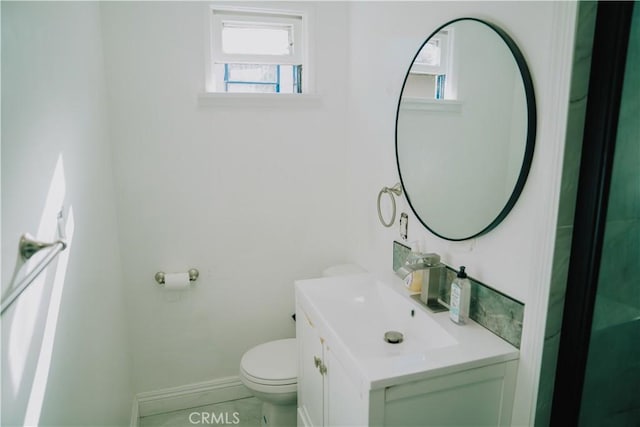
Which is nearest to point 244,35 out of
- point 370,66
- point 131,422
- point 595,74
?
point 370,66

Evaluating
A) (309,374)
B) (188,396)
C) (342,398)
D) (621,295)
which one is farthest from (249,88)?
(621,295)

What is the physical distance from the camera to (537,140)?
1.12 meters

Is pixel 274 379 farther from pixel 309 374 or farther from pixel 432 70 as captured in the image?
pixel 432 70

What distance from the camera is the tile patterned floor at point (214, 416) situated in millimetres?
2217

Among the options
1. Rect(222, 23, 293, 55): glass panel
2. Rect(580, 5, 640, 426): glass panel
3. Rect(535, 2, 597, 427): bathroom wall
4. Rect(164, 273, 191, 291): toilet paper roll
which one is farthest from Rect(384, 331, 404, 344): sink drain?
Rect(222, 23, 293, 55): glass panel

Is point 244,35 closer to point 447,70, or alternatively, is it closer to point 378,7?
point 378,7

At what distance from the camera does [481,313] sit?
1.36 m

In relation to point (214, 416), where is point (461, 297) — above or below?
above

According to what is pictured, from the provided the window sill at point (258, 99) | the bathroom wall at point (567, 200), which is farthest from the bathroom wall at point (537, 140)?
the window sill at point (258, 99)

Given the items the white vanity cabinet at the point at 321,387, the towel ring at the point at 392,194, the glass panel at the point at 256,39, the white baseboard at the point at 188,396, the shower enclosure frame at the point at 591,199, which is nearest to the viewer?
the shower enclosure frame at the point at 591,199

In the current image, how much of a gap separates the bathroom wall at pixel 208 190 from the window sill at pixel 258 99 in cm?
2

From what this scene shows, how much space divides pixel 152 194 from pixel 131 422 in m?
1.16

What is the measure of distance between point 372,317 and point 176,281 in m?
1.07

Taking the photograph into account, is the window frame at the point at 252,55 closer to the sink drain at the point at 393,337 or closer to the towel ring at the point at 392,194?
the towel ring at the point at 392,194
